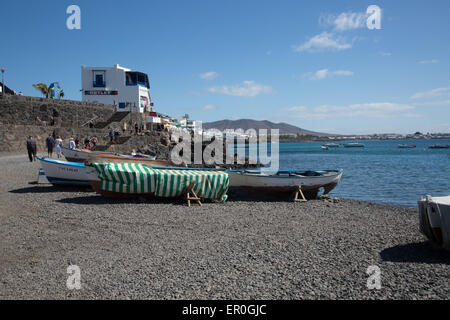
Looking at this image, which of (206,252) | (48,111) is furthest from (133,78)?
(206,252)

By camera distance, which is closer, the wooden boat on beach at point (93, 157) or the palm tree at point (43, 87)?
the wooden boat on beach at point (93, 157)

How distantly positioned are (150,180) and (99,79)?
1312 inches

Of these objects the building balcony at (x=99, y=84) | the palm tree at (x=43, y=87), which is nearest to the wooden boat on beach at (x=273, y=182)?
the building balcony at (x=99, y=84)

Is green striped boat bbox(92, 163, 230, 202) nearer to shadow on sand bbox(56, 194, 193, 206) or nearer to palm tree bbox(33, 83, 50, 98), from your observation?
shadow on sand bbox(56, 194, 193, 206)

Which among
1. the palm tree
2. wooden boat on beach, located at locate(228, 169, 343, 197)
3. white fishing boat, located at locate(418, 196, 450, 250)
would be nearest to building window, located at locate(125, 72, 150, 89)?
the palm tree

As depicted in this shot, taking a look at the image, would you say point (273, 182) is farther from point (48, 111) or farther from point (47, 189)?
point (48, 111)

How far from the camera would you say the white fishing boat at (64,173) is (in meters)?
13.3

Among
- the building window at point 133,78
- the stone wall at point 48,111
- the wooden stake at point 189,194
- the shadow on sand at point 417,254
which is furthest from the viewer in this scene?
the building window at point 133,78

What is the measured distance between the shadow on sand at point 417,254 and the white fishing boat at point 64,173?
1109cm

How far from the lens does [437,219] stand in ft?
22.2

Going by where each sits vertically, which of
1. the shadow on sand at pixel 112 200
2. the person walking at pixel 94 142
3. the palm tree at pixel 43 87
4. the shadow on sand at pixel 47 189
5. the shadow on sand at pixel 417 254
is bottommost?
the shadow on sand at pixel 417 254

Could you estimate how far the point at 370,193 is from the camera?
61.1 ft

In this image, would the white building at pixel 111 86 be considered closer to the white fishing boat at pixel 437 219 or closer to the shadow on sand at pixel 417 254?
the shadow on sand at pixel 417 254

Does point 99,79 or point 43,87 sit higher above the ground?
point 99,79
